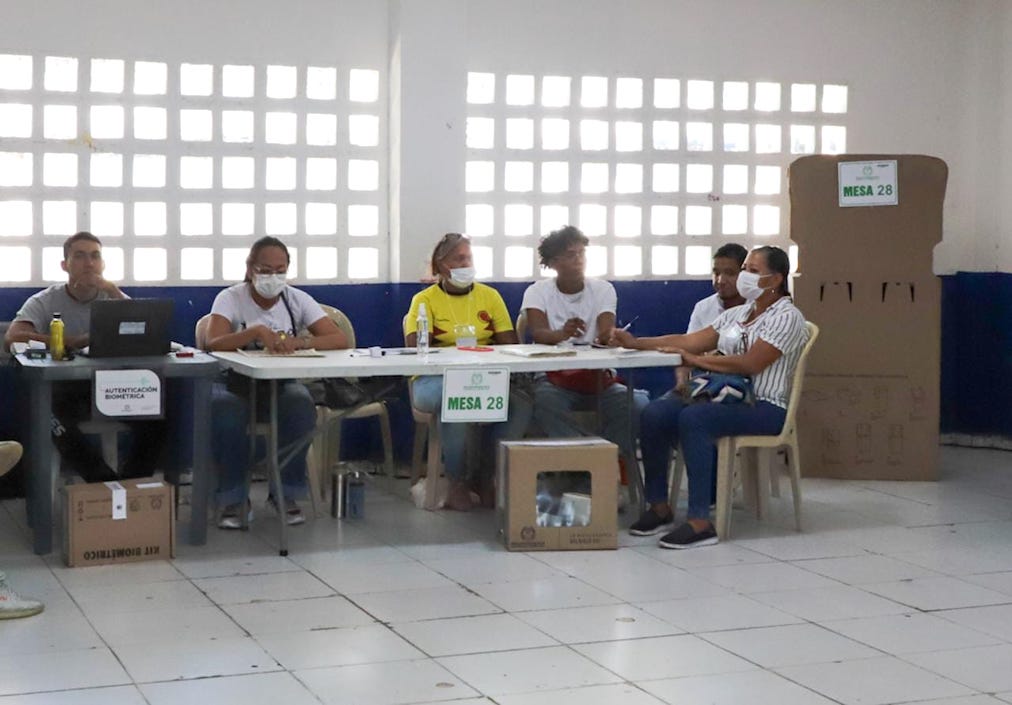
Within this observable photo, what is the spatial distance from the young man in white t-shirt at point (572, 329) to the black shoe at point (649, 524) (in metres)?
0.37

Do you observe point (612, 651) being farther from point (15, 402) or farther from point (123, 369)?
point (15, 402)

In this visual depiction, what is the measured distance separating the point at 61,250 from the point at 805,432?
3.70 metres

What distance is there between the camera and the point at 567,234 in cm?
646

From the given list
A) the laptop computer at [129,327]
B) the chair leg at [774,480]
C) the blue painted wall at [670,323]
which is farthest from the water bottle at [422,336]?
the chair leg at [774,480]

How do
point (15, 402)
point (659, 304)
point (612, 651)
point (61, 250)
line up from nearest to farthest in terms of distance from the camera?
point (612, 651) → point (15, 402) → point (61, 250) → point (659, 304)

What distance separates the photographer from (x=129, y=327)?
5.33m

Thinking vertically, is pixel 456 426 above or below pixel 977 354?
below

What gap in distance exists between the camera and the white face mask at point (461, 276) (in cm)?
633

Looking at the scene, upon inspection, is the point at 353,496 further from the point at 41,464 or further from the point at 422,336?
the point at 41,464

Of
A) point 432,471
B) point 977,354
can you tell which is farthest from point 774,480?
point 977,354

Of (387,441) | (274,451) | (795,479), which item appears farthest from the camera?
(387,441)

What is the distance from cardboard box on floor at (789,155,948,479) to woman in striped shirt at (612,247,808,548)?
3.89ft

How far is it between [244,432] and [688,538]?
182cm

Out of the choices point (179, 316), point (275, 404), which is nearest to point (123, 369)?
point (275, 404)
